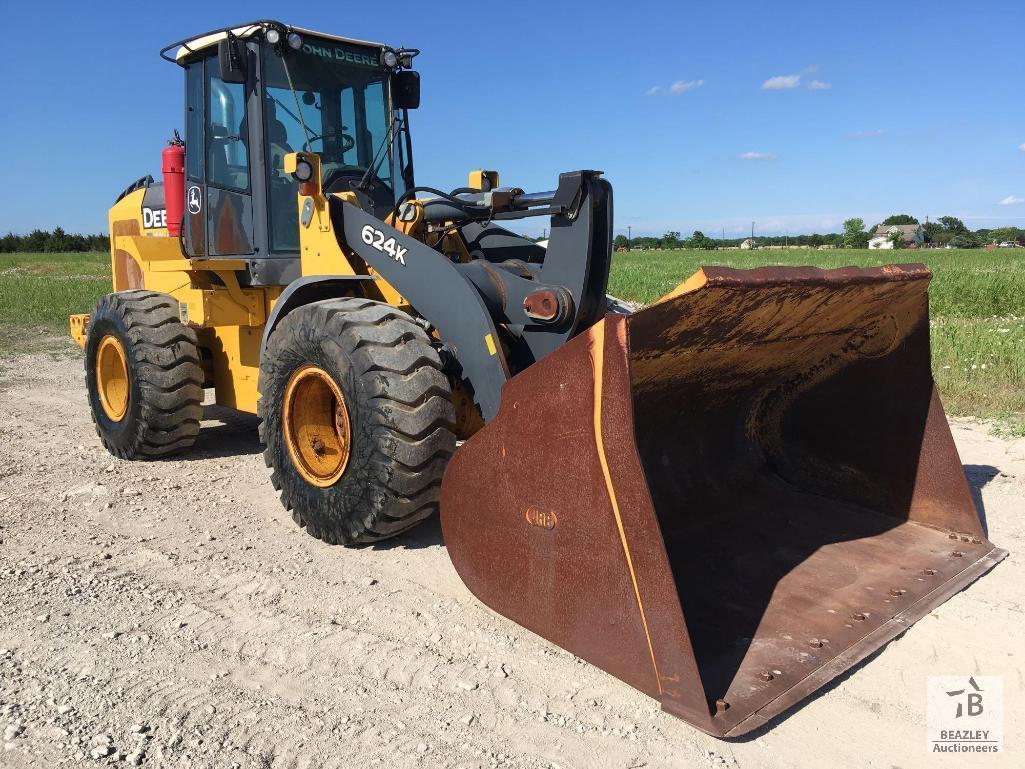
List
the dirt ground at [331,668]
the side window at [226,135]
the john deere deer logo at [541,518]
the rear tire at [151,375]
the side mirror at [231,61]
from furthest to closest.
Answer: the rear tire at [151,375] → the side window at [226,135] → the side mirror at [231,61] → the john deere deer logo at [541,518] → the dirt ground at [331,668]

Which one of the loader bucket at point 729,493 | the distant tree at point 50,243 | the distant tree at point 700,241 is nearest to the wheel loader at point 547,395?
the loader bucket at point 729,493

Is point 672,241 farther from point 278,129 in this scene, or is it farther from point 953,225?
point 278,129

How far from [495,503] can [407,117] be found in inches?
141

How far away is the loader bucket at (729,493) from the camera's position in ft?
9.44

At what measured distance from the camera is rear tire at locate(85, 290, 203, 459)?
5.90m

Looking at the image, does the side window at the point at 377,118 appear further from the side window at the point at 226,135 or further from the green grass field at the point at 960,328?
the green grass field at the point at 960,328

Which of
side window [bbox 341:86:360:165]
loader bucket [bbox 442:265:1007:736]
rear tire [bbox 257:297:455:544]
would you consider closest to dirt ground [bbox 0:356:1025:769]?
loader bucket [bbox 442:265:1007:736]

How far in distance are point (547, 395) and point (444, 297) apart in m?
1.27

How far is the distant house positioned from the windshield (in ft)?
278

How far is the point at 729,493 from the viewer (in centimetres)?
454

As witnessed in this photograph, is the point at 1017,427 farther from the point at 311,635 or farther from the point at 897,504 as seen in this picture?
the point at 311,635

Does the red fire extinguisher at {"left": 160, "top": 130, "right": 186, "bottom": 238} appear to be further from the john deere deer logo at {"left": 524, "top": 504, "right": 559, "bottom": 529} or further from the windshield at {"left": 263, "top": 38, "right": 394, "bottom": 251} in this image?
the john deere deer logo at {"left": 524, "top": 504, "right": 559, "bottom": 529}

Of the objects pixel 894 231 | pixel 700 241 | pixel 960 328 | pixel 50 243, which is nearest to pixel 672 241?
pixel 700 241

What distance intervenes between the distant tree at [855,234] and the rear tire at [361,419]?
88.6 metres
